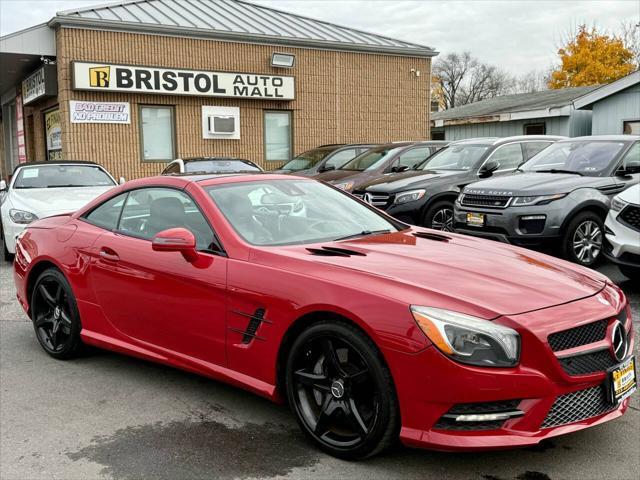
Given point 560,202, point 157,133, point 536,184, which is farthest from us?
point 157,133

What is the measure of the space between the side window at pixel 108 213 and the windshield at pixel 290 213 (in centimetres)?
90

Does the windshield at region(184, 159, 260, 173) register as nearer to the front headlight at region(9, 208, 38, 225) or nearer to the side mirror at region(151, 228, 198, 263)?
the front headlight at region(9, 208, 38, 225)

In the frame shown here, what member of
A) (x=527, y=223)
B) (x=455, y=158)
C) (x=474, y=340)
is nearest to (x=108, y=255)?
(x=474, y=340)

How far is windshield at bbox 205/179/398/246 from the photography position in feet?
13.3

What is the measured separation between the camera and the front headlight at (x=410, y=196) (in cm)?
975

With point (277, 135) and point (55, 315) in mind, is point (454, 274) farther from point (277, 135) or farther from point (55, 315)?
point (277, 135)

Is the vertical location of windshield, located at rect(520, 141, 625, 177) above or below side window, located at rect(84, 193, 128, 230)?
above

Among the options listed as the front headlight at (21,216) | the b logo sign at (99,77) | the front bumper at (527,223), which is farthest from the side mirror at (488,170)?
the b logo sign at (99,77)

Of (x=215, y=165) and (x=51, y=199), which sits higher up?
(x=215, y=165)

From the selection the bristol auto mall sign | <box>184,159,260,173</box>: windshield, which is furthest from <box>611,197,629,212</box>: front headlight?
the bristol auto mall sign

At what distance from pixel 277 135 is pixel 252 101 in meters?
1.23

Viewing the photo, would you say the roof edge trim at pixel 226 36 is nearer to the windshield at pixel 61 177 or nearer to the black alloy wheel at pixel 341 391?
the windshield at pixel 61 177

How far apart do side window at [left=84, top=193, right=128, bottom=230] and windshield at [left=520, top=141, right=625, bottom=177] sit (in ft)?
19.8

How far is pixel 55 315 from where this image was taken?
5.09m
